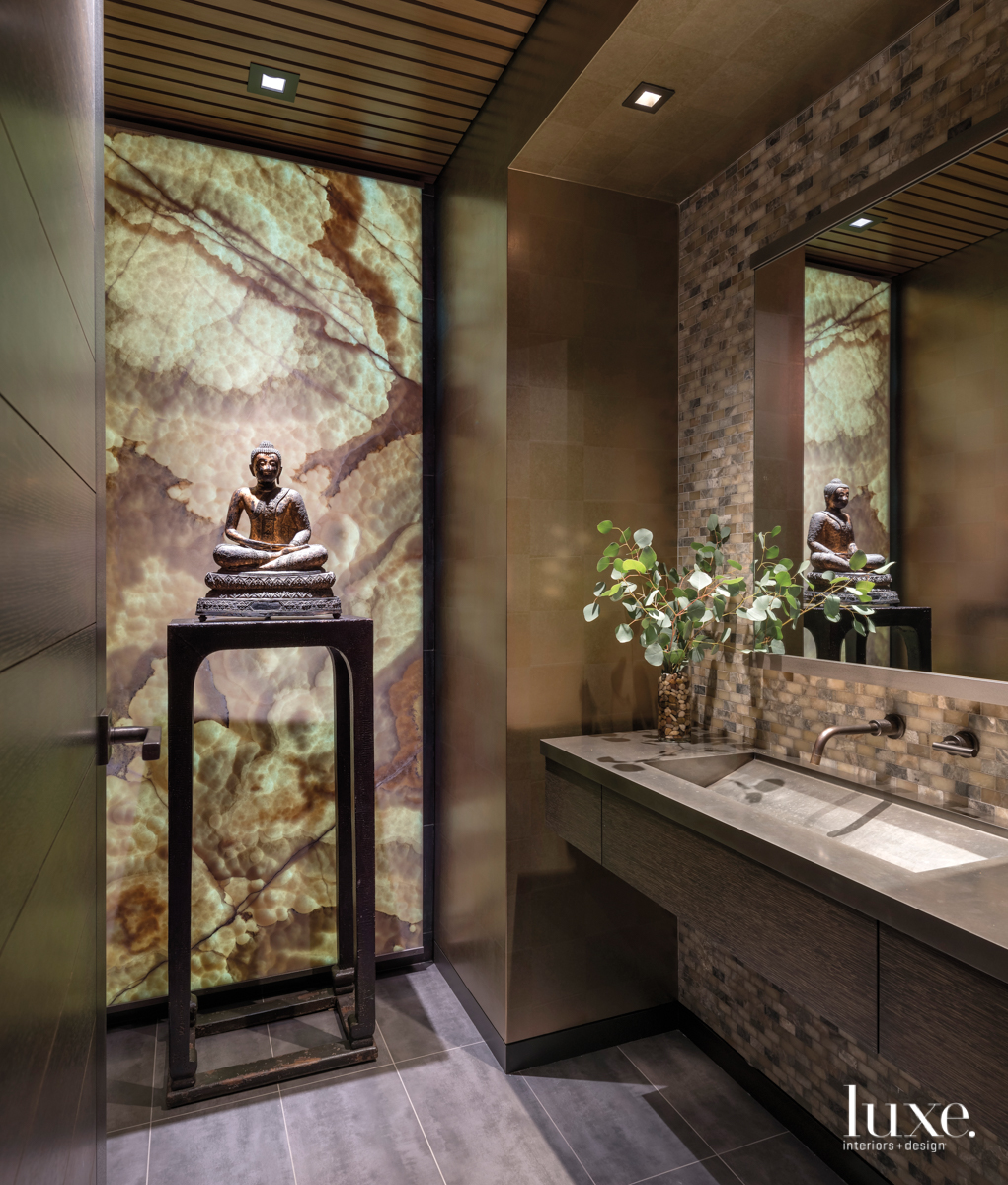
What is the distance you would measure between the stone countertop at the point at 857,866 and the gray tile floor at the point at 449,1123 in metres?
0.87

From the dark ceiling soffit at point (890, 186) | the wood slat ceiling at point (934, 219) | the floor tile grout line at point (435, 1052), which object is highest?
the dark ceiling soffit at point (890, 186)

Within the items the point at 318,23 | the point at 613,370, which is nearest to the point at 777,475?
the point at 613,370

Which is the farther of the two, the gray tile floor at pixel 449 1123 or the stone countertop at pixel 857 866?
the gray tile floor at pixel 449 1123

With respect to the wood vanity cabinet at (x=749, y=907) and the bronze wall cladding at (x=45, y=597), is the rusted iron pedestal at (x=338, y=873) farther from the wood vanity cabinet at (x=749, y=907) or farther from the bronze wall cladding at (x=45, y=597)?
the bronze wall cladding at (x=45, y=597)

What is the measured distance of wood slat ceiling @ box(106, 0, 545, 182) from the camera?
5.95 feet

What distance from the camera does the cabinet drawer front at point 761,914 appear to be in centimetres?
108

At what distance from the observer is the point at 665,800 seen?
1.52 m

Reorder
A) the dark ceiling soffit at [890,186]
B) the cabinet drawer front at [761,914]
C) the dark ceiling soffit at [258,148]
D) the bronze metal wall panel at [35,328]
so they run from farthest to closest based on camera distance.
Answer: the dark ceiling soffit at [258,148] < the dark ceiling soffit at [890,186] < the cabinet drawer front at [761,914] < the bronze metal wall panel at [35,328]

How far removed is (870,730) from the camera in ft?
5.15

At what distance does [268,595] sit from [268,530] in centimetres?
23

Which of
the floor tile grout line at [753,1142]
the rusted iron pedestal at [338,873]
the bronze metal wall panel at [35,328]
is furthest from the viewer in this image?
the rusted iron pedestal at [338,873]

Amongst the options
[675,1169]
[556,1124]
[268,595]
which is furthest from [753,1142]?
[268,595]

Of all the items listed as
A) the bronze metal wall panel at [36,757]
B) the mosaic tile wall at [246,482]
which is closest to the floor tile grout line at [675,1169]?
the mosaic tile wall at [246,482]

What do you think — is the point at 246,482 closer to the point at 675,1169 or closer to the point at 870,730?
the point at 870,730
